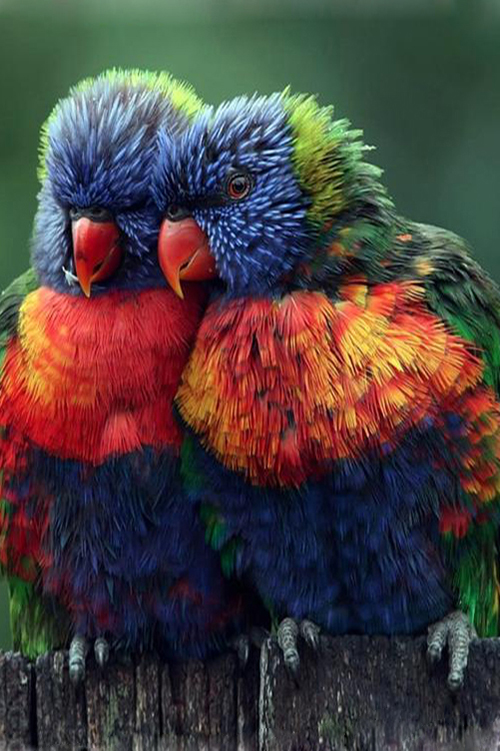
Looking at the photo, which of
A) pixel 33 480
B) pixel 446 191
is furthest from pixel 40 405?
pixel 446 191

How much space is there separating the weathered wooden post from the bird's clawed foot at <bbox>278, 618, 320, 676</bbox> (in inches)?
0.8

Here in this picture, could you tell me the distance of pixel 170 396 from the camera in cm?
361

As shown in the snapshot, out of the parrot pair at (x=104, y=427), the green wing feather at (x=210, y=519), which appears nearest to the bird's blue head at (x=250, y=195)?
the parrot pair at (x=104, y=427)

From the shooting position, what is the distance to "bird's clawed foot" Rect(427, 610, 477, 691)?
115 inches

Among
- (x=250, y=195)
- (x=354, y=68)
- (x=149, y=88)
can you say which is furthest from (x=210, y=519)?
(x=354, y=68)

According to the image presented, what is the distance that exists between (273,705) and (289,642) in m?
0.23

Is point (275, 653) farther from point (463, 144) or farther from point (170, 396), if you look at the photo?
point (463, 144)

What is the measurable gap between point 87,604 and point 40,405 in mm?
576

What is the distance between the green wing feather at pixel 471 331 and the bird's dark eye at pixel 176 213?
0.65 meters

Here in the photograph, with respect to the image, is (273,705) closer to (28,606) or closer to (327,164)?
(28,606)

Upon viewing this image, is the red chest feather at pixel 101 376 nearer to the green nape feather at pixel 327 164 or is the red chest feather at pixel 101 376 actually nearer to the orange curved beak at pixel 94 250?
Result: the orange curved beak at pixel 94 250

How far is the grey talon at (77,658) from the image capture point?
310cm

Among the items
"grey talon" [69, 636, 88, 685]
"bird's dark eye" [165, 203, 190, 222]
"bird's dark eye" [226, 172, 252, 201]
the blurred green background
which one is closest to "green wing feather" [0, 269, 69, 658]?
"grey talon" [69, 636, 88, 685]

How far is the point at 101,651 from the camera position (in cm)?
348
